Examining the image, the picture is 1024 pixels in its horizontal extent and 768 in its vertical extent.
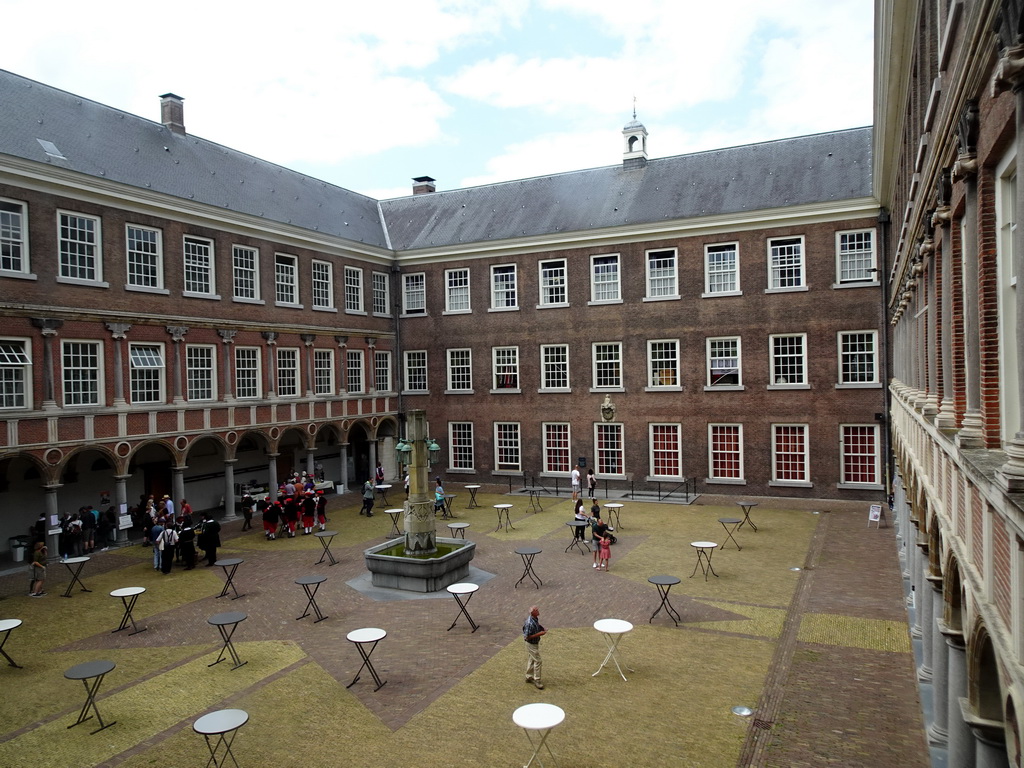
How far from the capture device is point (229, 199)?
3134cm

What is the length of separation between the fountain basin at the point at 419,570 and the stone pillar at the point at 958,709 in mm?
12773

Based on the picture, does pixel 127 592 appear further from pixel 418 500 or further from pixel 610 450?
pixel 610 450

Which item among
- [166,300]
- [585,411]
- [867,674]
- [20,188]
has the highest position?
[20,188]

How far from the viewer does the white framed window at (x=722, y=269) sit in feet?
107

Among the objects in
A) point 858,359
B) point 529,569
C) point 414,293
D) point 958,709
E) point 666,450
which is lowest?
point 529,569

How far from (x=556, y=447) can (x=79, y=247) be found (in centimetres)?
2201

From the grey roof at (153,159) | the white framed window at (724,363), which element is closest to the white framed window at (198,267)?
the grey roof at (153,159)

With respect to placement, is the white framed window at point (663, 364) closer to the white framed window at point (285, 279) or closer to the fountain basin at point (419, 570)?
the fountain basin at point (419, 570)

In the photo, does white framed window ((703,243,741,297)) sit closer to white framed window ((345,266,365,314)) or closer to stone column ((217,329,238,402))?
white framed window ((345,266,365,314))

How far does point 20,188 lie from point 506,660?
20854 millimetres

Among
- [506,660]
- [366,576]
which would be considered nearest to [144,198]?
[366,576]

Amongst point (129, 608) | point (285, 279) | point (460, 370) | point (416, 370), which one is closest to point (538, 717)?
point (129, 608)

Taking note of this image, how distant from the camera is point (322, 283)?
35.1 metres

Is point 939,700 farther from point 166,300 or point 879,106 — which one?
point 166,300
